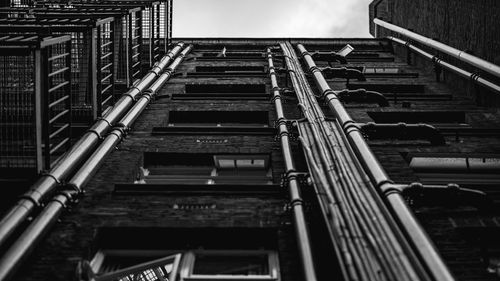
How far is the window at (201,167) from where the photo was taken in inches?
430

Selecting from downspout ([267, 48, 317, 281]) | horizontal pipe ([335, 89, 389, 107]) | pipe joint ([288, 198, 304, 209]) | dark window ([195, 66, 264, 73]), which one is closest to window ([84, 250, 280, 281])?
downspout ([267, 48, 317, 281])

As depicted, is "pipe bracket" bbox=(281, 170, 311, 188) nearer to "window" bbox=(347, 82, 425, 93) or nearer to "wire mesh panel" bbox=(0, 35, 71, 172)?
"wire mesh panel" bbox=(0, 35, 71, 172)

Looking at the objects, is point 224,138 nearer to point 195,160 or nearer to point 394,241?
point 195,160

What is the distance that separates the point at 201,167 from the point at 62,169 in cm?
298

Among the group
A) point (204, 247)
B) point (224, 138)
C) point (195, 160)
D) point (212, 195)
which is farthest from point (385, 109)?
point (204, 247)

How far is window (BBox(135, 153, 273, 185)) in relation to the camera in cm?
1092

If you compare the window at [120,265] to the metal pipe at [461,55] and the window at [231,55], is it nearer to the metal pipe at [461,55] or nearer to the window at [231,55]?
the metal pipe at [461,55]

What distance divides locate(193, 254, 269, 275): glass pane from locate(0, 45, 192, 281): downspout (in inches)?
85.0

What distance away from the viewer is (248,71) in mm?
19422

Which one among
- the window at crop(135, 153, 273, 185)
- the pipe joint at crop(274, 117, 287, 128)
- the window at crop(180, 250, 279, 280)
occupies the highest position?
the pipe joint at crop(274, 117, 287, 128)

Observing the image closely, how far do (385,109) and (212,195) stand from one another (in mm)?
7071

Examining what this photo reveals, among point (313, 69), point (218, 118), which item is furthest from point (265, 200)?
point (313, 69)

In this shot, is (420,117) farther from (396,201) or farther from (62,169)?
(62,169)

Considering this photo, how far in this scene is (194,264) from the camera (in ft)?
25.8
